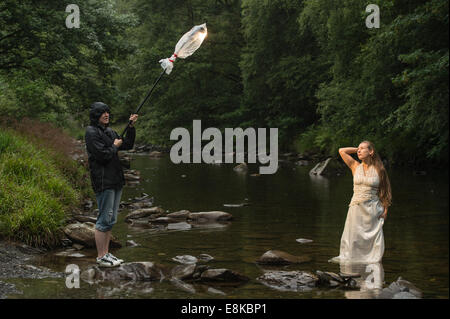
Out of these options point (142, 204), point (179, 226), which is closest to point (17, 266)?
point (179, 226)

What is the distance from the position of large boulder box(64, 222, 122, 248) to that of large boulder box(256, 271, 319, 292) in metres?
3.57

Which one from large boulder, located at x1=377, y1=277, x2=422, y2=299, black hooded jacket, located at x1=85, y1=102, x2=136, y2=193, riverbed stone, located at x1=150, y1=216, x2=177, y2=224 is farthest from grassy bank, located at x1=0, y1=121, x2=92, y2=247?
large boulder, located at x1=377, y1=277, x2=422, y2=299

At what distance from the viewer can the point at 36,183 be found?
40.7ft

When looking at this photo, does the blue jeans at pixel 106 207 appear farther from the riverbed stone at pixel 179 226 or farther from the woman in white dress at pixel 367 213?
the riverbed stone at pixel 179 226

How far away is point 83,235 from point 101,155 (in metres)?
2.86

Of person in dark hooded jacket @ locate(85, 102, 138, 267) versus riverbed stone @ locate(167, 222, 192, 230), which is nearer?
person in dark hooded jacket @ locate(85, 102, 138, 267)

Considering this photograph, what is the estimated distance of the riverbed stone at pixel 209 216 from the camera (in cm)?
1383

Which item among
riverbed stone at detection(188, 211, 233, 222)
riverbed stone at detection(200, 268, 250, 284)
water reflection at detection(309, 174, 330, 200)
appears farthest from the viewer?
water reflection at detection(309, 174, 330, 200)

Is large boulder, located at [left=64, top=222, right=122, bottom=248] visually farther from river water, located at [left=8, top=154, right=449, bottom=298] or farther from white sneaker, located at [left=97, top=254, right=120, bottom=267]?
white sneaker, located at [left=97, top=254, right=120, bottom=267]

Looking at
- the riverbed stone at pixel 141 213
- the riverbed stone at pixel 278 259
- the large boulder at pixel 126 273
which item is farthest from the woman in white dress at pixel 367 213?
the riverbed stone at pixel 141 213

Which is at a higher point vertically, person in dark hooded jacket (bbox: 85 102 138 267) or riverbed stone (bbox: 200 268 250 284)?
person in dark hooded jacket (bbox: 85 102 138 267)

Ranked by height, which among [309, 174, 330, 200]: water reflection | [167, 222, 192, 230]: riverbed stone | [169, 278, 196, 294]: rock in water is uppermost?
[309, 174, 330, 200]: water reflection

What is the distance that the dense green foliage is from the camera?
19.9 metres
